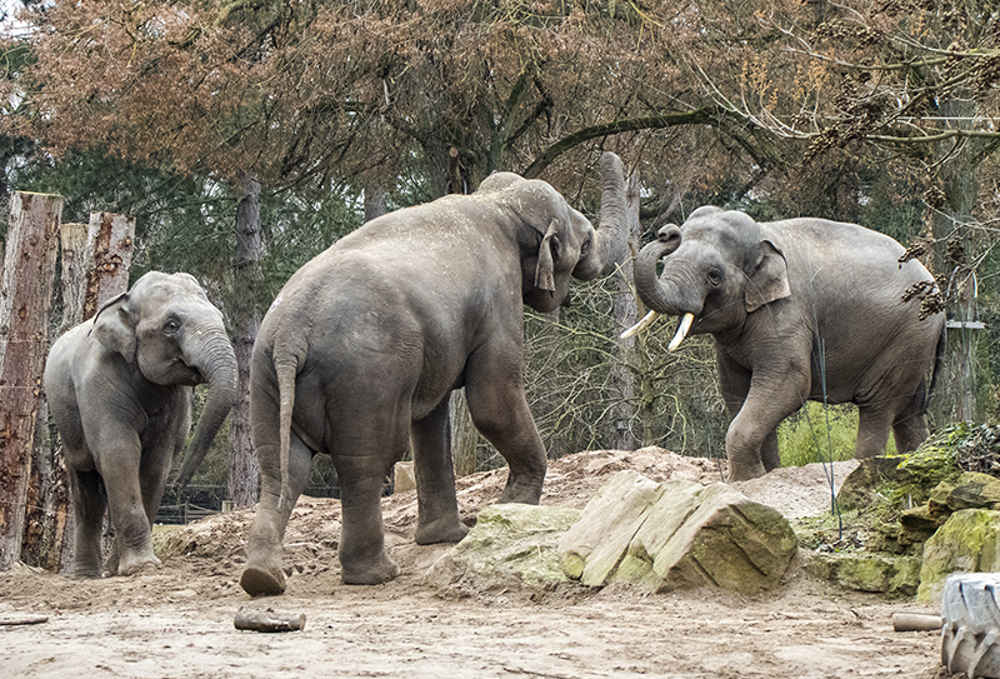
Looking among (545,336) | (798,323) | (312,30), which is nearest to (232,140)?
(312,30)

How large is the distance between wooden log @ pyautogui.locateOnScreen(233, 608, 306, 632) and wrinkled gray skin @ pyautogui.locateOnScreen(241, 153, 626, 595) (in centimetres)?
139

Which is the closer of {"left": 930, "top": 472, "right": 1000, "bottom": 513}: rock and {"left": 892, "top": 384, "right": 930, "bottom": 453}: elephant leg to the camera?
{"left": 930, "top": 472, "right": 1000, "bottom": 513}: rock

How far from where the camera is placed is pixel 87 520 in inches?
425

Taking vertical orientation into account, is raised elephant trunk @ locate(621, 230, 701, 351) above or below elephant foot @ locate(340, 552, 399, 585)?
above

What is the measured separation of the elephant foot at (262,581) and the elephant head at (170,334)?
1.80 metres

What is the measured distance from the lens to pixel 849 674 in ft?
17.1

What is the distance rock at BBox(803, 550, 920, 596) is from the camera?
711 centimetres

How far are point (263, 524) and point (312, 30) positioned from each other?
8.37 meters

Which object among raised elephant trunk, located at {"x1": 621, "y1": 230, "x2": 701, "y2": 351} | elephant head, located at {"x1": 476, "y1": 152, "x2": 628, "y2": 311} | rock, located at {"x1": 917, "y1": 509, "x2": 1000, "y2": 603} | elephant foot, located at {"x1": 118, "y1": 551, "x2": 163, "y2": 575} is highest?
elephant head, located at {"x1": 476, "y1": 152, "x2": 628, "y2": 311}

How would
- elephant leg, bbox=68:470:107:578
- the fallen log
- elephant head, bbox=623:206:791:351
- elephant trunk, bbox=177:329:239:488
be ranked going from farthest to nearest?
elephant leg, bbox=68:470:107:578, elephant head, bbox=623:206:791:351, elephant trunk, bbox=177:329:239:488, the fallen log

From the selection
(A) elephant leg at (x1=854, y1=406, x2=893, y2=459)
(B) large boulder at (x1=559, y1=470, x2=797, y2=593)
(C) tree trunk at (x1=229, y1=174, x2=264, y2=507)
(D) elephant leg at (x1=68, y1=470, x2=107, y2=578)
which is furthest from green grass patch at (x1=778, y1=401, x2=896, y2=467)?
(C) tree trunk at (x1=229, y1=174, x2=264, y2=507)

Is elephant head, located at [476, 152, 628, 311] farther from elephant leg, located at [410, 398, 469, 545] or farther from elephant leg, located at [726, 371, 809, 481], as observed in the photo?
elephant leg, located at [726, 371, 809, 481]

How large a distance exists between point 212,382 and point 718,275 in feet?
12.0

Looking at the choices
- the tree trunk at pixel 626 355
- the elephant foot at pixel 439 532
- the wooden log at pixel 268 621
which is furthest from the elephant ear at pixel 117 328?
the tree trunk at pixel 626 355
